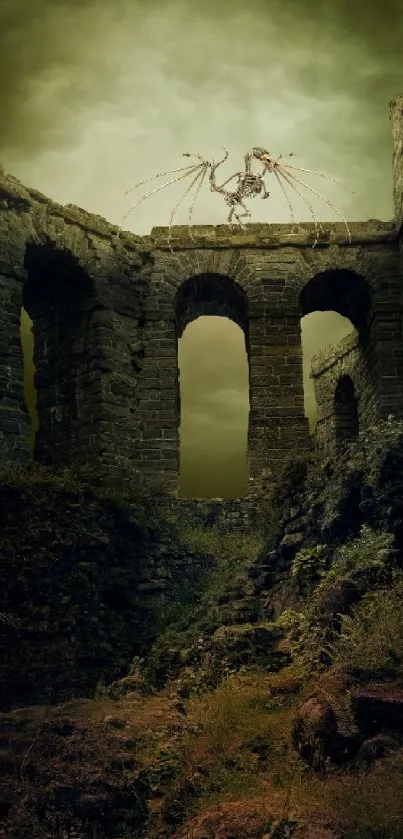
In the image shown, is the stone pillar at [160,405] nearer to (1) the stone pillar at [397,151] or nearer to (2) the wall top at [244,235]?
(2) the wall top at [244,235]

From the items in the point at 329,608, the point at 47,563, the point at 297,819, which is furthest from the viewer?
the point at 47,563

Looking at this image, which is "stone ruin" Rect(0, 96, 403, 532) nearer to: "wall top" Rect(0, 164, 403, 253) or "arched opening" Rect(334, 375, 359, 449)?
"wall top" Rect(0, 164, 403, 253)

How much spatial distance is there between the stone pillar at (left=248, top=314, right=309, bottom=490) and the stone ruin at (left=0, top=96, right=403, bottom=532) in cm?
2

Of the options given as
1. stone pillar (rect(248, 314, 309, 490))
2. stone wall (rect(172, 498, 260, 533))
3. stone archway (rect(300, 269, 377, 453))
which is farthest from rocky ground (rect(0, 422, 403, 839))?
stone archway (rect(300, 269, 377, 453))

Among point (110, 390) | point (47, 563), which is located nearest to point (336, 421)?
point (110, 390)

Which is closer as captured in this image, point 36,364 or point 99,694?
point 99,694

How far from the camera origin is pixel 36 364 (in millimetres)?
16984

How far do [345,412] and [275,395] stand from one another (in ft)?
20.5

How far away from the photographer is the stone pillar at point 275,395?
52.5 ft

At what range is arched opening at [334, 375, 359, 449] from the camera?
72.1 ft

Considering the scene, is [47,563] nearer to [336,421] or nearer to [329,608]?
[329,608]

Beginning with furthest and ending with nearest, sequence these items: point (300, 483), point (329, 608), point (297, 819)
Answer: point (300, 483), point (329, 608), point (297, 819)

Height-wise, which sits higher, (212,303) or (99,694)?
(212,303)

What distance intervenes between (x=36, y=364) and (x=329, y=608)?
30.7 feet
